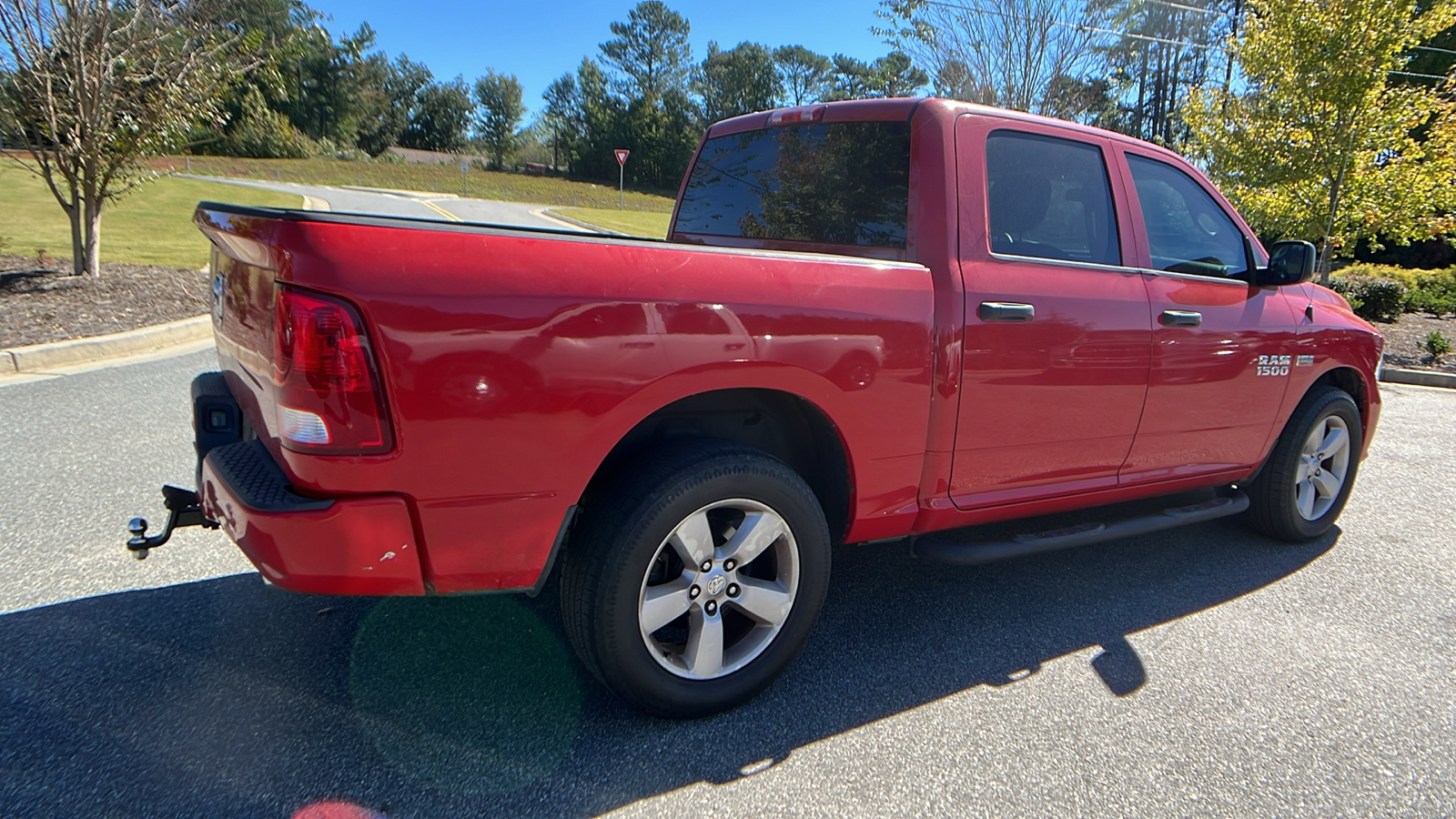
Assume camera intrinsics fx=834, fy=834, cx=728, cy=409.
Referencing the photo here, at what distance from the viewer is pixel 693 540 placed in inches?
91.8

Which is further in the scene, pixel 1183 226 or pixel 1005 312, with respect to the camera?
pixel 1183 226

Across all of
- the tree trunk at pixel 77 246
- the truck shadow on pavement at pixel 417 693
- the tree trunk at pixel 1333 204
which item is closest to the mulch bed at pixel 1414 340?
the tree trunk at pixel 1333 204

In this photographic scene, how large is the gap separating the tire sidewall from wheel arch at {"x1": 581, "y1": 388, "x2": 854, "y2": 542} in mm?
197

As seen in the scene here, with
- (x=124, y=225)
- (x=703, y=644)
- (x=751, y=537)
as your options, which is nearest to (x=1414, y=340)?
(x=751, y=537)

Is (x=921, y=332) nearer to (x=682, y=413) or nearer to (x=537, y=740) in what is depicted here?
(x=682, y=413)

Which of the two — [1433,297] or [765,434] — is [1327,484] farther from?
[1433,297]

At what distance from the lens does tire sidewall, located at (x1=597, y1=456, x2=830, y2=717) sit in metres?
2.20

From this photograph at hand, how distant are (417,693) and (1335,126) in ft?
42.3

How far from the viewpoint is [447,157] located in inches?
3115

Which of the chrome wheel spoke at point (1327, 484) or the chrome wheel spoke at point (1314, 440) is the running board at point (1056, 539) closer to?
the chrome wheel spoke at point (1314, 440)

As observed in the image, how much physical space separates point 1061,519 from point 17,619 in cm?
430

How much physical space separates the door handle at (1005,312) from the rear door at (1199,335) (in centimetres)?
73

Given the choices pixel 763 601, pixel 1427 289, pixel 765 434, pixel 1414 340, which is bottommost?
pixel 763 601

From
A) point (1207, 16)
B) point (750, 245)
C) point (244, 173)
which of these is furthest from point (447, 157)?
point (750, 245)
